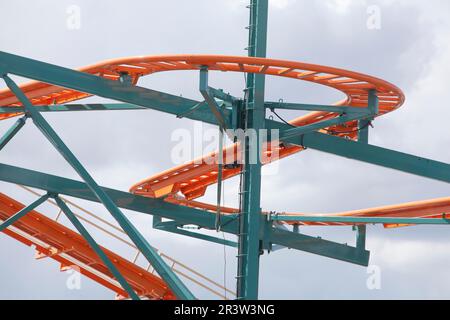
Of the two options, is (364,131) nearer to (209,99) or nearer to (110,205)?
(209,99)

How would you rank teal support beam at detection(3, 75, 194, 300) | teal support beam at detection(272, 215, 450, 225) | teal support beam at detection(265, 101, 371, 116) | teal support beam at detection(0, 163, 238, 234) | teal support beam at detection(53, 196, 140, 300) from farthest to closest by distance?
teal support beam at detection(272, 215, 450, 225) → teal support beam at detection(53, 196, 140, 300) → teal support beam at detection(0, 163, 238, 234) → teal support beam at detection(265, 101, 371, 116) → teal support beam at detection(3, 75, 194, 300)

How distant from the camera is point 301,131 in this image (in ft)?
81.7

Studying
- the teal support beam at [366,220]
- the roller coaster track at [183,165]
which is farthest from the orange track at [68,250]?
the teal support beam at [366,220]

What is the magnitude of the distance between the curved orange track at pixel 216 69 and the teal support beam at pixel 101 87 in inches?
15.4

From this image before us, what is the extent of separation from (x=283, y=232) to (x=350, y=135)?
2780mm

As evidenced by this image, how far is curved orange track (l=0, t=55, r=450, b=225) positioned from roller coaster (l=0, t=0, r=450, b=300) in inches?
0.9

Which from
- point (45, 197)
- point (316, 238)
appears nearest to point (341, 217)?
point (316, 238)

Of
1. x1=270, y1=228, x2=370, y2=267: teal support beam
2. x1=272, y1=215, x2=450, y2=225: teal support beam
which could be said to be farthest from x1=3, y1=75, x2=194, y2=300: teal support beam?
x1=272, y1=215, x2=450, y2=225: teal support beam

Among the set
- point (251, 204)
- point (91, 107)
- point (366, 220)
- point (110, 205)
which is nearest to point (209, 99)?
point (251, 204)

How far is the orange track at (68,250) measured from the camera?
29.5 m

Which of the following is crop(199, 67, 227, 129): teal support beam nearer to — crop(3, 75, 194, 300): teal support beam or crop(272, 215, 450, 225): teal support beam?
crop(3, 75, 194, 300): teal support beam

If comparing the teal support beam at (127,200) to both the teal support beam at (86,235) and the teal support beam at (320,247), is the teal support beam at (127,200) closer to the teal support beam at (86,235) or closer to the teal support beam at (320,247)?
the teal support beam at (320,247)

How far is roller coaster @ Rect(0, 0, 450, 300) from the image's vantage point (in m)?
23.5

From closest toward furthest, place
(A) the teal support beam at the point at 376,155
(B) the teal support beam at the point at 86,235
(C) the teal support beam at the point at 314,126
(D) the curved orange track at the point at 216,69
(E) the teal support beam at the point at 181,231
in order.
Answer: (D) the curved orange track at the point at 216,69
(C) the teal support beam at the point at 314,126
(B) the teal support beam at the point at 86,235
(A) the teal support beam at the point at 376,155
(E) the teal support beam at the point at 181,231
